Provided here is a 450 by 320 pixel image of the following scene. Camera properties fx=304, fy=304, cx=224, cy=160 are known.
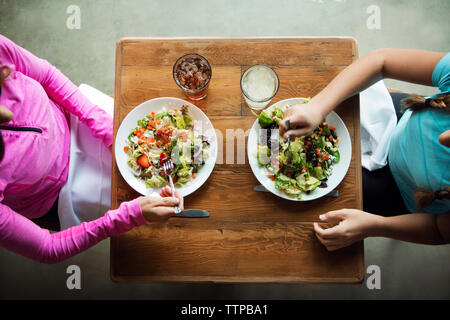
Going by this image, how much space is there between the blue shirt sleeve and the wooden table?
30cm

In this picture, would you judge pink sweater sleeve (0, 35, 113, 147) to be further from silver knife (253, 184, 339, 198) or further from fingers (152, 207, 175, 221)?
silver knife (253, 184, 339, 198)

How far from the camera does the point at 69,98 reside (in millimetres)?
1377

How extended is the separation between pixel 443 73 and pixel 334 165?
52 cm

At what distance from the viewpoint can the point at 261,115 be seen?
4.09 ft

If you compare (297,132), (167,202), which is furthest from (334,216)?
(167,202)

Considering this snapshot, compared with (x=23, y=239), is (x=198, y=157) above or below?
above

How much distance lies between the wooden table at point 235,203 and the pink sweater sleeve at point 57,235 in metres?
0.08

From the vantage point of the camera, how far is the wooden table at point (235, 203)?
127 cm

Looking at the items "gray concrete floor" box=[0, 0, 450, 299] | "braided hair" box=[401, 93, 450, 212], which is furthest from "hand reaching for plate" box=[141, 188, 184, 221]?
"gray concrete floor" box=[0, 0, 450, 299]

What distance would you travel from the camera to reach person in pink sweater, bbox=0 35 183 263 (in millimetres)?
1163

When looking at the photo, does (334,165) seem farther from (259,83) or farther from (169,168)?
(169,168)
